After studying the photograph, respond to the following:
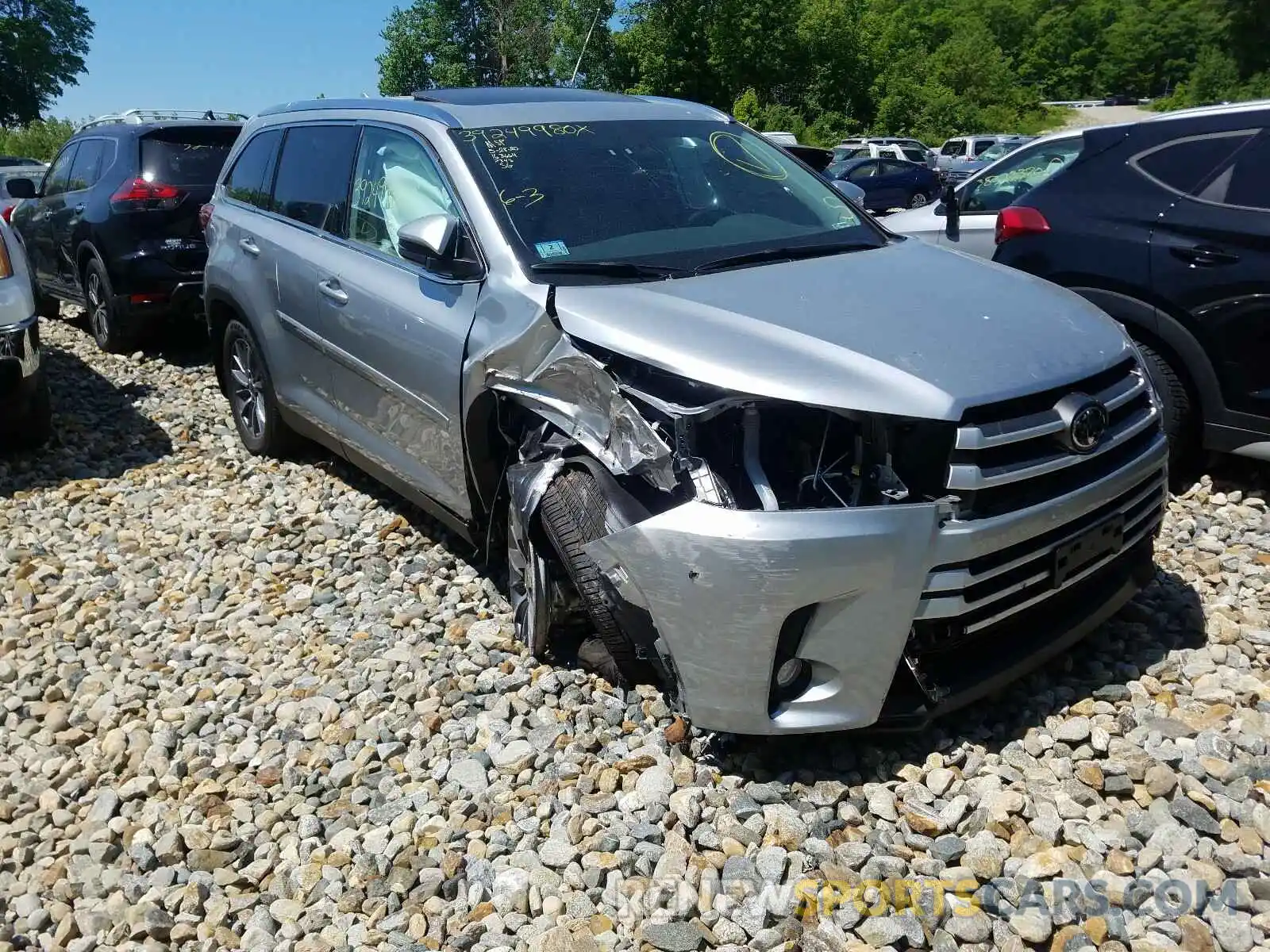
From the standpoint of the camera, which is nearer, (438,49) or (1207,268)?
(1207,268)

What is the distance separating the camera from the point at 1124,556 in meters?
3.26

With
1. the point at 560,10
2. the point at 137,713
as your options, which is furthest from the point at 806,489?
the point at 560,10

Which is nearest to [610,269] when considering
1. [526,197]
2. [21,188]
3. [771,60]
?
[526,197]

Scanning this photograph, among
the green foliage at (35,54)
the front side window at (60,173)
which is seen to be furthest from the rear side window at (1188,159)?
the green foliage at (35,54)

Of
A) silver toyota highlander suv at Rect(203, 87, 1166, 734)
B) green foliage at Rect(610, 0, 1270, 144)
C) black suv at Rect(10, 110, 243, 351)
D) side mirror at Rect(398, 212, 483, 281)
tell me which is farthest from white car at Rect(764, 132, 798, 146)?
green foliage at Rect(610, 0, 1270, 144)

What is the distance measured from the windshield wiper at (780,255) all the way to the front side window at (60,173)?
780 cm

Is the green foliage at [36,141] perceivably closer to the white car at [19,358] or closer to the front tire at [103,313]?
the front tire at [103,313]

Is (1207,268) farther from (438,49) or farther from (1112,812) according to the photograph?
(438,49)

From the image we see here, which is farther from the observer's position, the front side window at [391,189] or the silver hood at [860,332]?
the front side window at [391,189]

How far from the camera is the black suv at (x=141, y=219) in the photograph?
314 inches

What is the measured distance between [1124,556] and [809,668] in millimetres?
1240

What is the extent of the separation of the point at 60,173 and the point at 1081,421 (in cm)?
935

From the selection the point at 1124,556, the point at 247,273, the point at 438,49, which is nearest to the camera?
the point at 1124,556

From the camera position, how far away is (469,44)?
49875 millimetres
